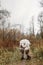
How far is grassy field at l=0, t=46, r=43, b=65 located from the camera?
1.74 m

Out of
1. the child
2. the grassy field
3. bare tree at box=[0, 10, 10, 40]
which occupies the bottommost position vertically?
the grassy field

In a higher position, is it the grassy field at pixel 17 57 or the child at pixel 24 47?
the child at pixel 24 47

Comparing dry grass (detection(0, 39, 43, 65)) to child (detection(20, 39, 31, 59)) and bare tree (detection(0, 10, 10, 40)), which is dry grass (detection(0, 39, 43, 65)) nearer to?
child (detection(20, 39, 31, 59))

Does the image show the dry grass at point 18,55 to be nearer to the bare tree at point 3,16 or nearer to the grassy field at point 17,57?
the grassy field at point 17,57

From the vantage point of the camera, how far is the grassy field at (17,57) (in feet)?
5.70

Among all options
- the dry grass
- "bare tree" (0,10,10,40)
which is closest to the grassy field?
the dry grass

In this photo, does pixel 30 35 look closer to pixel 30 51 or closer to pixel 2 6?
pixel 30 51

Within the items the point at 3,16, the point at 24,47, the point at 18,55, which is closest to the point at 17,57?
the point at 18,55

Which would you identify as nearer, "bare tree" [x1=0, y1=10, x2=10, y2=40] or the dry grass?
the dry grass

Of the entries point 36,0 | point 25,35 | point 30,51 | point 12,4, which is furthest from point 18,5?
point 30,51

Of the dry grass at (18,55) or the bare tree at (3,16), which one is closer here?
the dry grass at (18,55)

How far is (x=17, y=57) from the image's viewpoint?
1772 millimetres

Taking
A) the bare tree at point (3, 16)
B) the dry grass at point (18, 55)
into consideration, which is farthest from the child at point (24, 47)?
the bare tree at point (3, 16)

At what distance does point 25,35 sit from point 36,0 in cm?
40
